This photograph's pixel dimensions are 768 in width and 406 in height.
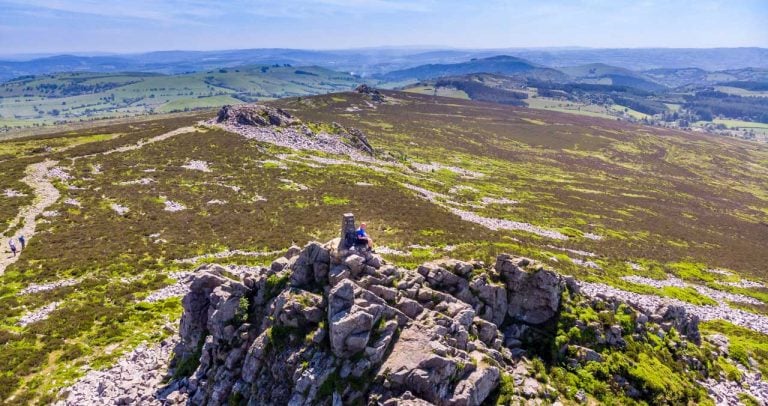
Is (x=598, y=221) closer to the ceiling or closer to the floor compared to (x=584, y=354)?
closer to the floor

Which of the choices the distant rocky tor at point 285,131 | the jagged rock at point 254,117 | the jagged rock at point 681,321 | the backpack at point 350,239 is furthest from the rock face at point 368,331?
the jagged rock at point 254,117

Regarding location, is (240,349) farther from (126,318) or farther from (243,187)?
(243,187)

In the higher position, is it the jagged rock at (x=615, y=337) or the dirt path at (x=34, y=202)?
the dirt path at (x=34, y=202)

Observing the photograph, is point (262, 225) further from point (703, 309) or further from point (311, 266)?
point (703, 309)

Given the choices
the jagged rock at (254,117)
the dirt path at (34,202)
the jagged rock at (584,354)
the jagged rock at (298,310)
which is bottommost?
A: the jagged rock at (584,354)

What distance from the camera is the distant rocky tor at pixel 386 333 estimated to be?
20297 millimetres

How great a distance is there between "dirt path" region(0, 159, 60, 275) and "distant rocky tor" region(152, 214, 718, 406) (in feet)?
97.8

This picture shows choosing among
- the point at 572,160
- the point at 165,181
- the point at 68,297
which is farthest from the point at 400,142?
the point at 68,297

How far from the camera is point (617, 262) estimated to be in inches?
2291

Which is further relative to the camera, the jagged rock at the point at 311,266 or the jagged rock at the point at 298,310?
the jagged rock at the point at 311,266

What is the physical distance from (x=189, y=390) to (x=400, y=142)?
451 feet

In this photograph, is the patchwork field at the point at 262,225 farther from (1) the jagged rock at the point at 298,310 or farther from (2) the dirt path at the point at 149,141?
(1) the jagged rock at the point at 298,310

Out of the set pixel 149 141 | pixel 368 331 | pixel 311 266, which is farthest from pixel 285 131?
pixel 368 331

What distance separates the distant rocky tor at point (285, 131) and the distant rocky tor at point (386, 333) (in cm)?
8564
